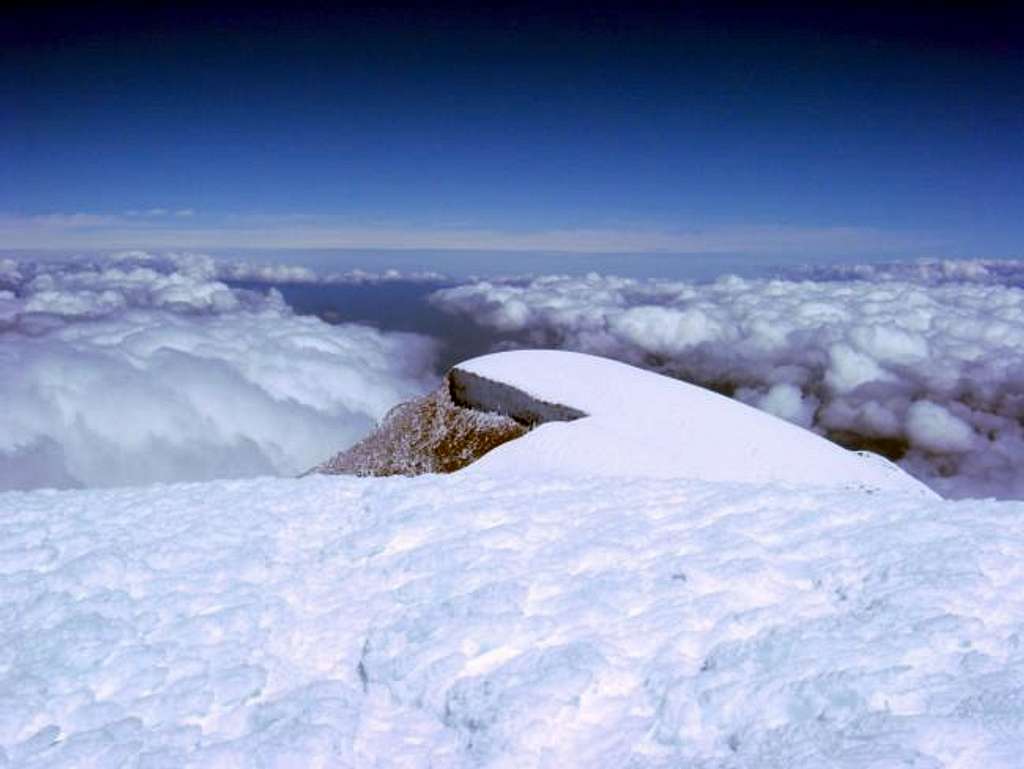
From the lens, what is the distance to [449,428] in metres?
17.6

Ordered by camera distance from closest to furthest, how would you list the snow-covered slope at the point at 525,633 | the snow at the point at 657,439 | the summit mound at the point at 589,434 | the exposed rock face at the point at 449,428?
the snow-covered slope at the point at 525,633 < the snow at the point at 657,439 < the summit mound at the point at 589,434 < the exposed rock face at the point at 449,428

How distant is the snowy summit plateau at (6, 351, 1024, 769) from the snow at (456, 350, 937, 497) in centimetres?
251

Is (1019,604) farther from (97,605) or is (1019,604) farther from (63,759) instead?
(97,605)

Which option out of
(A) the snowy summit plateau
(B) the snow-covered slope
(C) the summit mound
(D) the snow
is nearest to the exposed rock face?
(C) the summit mound

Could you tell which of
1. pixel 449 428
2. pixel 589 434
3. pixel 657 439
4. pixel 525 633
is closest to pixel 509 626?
pixel 525 633

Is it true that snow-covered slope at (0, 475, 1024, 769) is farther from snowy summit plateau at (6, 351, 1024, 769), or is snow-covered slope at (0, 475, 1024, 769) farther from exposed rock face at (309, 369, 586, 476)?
exposed rock face at (309, 369, 586, 476)

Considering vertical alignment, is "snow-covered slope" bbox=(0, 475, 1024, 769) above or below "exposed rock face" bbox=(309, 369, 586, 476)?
above

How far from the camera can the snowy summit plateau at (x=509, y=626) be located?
4.52 m

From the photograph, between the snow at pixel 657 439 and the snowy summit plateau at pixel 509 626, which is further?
the snow at pixel 657 439

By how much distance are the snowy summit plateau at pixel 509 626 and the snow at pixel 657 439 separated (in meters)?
2.51

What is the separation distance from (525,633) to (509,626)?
17cm

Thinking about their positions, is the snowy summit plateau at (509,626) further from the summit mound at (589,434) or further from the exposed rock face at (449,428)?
the exposed rock face at (449,428)

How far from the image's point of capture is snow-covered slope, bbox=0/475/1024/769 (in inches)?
177

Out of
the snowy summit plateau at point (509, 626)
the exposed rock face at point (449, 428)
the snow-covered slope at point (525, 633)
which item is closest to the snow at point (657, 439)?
the exposed rock face at point (449, 428)
